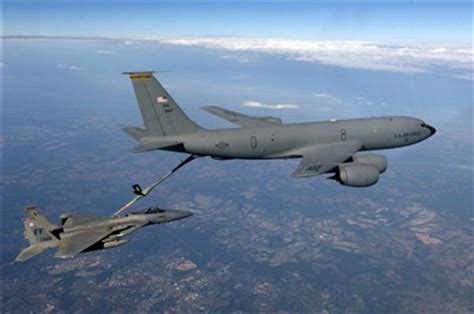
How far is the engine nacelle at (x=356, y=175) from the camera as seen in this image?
42500mm

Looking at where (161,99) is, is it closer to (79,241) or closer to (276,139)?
(276,139)

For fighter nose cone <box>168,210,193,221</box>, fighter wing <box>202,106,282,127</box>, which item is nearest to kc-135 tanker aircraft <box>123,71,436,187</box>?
fighter wing <box>202,106,282,127</box>

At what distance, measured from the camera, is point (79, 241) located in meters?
44.2

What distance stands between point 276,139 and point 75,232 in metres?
23.6

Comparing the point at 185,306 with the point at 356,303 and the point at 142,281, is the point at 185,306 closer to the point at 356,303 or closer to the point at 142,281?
the point at 142,281

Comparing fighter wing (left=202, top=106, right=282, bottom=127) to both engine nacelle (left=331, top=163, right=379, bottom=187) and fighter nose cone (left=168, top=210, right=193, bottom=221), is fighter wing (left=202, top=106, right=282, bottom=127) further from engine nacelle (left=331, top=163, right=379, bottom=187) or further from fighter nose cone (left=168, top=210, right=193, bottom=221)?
fighter nose cone (left=168, top=210, right=193, bottom=221)

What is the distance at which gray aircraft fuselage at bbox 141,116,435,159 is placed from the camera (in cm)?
4594

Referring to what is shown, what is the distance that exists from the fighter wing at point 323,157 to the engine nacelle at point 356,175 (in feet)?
3.51

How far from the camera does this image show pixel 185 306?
592ft

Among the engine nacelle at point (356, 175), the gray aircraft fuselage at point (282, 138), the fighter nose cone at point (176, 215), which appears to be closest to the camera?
the engine nacelle at point (356, 175)

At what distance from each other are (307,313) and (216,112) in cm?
14403

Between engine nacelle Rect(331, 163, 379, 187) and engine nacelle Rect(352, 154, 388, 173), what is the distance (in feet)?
7.79

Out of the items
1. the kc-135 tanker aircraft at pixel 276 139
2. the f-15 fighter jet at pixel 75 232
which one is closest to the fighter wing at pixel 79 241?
the f-15 fighter jet at pixel 75 232

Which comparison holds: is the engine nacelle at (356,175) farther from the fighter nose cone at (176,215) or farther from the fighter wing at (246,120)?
the fighter nose cone at (176,215)
